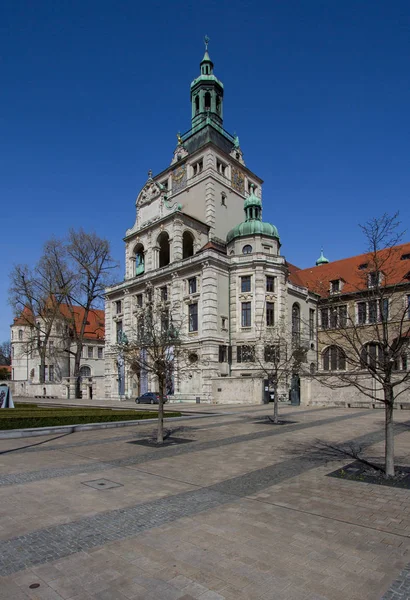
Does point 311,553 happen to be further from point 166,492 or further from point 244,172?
point 244,172

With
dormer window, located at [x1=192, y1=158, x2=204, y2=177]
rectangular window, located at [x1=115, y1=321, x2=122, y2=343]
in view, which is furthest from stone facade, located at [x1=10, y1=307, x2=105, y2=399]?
dormer window, located at [x1=192, y1=158, x2=204, y2=177]

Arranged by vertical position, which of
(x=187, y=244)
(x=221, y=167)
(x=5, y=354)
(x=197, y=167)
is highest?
(x=197, y=167)

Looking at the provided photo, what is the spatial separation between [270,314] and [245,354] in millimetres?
5281

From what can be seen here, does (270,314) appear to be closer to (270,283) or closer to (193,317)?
(270,283)

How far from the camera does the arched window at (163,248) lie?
51.3 meters

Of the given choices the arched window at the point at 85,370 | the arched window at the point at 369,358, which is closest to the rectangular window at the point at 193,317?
the arched window at the point at 369,358

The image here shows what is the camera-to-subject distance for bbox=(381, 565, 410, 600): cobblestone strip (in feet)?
14.6

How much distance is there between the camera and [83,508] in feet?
24.6

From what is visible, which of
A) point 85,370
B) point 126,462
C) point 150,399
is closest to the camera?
point 126,462

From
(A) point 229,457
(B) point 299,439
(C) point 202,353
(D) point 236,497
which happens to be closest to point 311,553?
(D) point 236,497

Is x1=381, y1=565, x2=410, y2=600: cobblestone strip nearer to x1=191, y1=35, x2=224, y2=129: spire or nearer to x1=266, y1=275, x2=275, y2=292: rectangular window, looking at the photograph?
x1=266, y1=275, x2=275, y2=292: rectangular window

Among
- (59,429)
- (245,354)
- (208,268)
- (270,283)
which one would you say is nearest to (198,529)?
(59,429)

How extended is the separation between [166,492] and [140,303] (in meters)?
44.3

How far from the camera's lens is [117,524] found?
667 centimetres
